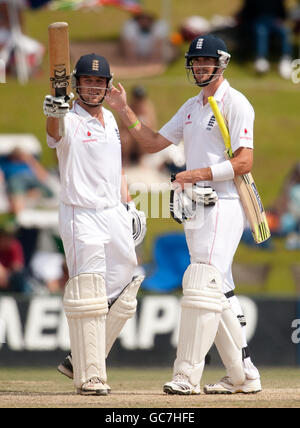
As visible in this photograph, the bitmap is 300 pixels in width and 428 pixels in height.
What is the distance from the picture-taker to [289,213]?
13656 mm

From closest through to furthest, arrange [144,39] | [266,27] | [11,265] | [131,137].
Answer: [11,265] → [131,137] → [144,39] → [266,27]

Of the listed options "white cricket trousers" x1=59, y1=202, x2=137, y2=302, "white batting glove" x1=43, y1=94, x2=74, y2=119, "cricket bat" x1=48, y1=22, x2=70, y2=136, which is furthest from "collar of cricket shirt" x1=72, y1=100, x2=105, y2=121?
"white cricket trousers" x1=59, y1=202, x2=137, y2=302

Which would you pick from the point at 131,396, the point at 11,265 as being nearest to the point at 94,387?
the point at 131,396

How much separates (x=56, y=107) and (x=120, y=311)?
4.73 ft

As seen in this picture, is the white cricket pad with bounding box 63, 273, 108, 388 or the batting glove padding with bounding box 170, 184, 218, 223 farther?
the batting glove padding with bounding box 170, 184, 218, 223

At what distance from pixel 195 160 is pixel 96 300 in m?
1.12

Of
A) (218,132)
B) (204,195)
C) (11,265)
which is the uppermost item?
(218,132)

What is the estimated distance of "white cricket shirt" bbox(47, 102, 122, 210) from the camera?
6.97m

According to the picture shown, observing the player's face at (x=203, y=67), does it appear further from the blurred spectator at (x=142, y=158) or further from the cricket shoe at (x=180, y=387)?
the blurred spectator at (x=142, y=158)

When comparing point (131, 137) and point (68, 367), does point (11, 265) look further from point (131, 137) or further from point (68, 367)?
point (68, 367)

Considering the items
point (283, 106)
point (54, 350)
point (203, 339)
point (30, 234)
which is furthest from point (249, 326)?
point (283, 106)

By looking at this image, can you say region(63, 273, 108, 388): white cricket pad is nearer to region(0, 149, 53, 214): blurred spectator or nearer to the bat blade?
the bat blade

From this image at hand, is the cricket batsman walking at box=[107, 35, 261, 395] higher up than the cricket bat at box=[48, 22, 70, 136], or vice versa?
the cricket bat at box=[48, 22, 70, 136]

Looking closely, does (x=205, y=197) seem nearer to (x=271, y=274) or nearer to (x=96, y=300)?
(x=96, y=300)
